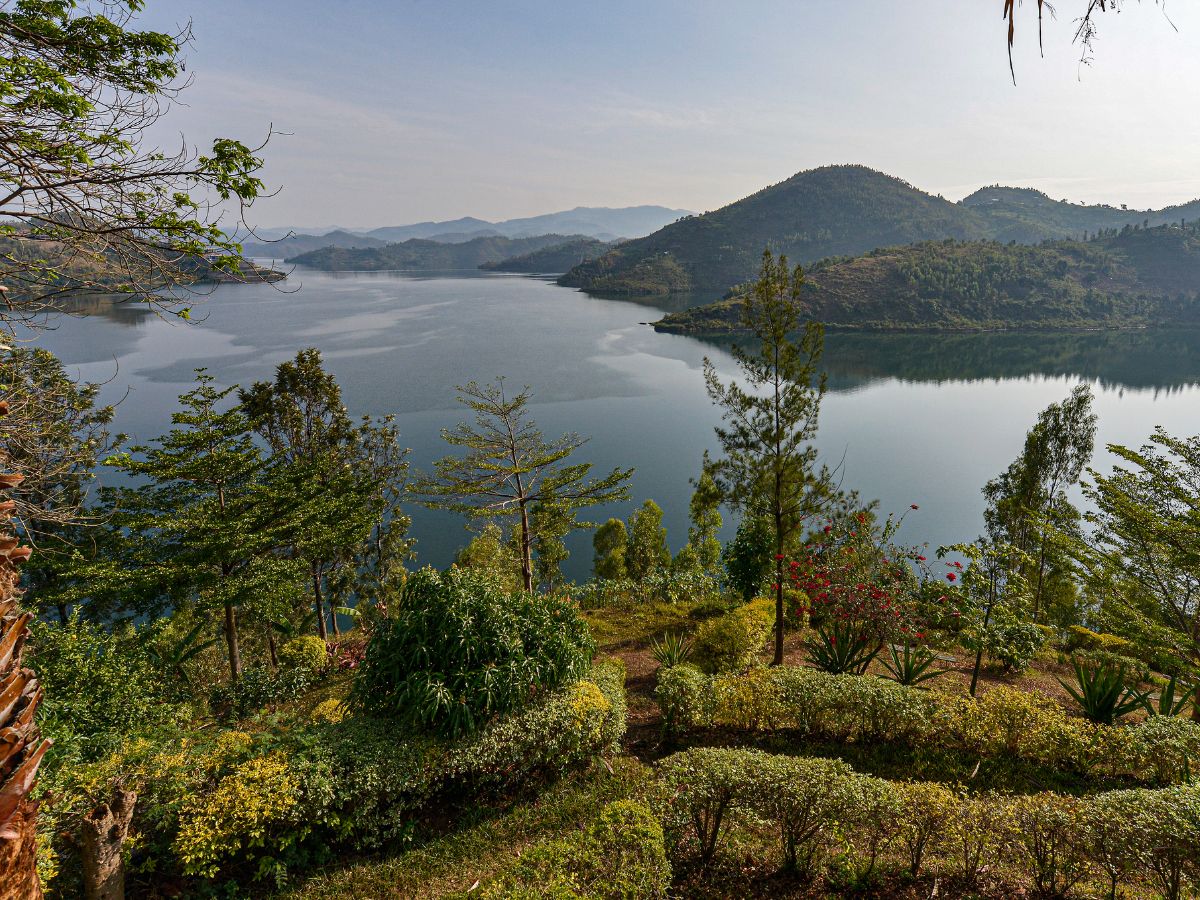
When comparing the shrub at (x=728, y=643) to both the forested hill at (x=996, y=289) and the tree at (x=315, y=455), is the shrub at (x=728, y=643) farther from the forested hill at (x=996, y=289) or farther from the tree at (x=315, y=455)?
the forested hill at (x=996, y=289)

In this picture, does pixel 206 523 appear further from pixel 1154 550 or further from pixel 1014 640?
pixel 1154 550

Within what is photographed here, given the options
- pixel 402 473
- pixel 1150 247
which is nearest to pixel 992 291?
pixel 1150 247

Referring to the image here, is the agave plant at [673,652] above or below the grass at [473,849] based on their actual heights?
below

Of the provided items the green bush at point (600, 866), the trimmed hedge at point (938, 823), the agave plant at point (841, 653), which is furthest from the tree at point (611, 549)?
the green bush at point (600, 866)

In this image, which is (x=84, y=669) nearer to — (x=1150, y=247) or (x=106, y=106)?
(x=106, y=106)

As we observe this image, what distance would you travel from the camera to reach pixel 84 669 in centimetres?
652

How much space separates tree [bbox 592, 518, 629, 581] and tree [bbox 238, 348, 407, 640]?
10564 millimetres

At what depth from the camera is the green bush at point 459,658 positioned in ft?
18.7

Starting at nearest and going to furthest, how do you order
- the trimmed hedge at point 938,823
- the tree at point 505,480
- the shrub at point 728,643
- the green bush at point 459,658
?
1. the trimmed hedge at point 938,823
2. the green bush at point 459,658
3. the shrub at point 728,643
4. the tree at point 505,480

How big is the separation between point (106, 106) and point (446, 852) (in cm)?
686

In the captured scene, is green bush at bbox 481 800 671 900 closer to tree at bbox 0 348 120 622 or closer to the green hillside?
tree at bbox 0 348 120 622

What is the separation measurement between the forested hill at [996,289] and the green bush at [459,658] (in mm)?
89850

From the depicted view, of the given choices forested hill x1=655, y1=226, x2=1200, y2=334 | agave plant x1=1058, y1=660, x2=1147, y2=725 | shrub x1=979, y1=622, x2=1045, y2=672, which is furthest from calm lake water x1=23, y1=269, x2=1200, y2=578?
agave plant x1=1058, y1=660, x2=1147, y2=725

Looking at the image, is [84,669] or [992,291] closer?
[84,669]
